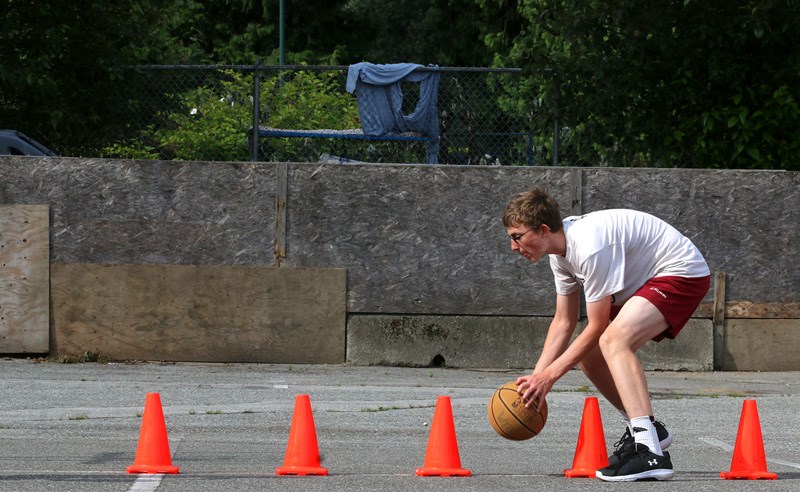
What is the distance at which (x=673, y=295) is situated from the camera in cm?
665

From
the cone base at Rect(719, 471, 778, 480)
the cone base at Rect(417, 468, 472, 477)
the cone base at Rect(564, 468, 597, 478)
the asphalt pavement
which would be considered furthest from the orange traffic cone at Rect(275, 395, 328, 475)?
the cone base at Rect(719, 471, 778, 480)

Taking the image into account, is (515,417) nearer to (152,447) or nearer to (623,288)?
(623,288)

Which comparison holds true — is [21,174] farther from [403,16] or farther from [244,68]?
[403,16]

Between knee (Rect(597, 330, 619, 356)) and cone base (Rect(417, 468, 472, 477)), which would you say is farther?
cone base (Rect(417, 468, 472, 477))

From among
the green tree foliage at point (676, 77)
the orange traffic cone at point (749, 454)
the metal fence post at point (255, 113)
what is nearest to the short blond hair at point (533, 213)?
the orange traffic cone at point (749, 454)

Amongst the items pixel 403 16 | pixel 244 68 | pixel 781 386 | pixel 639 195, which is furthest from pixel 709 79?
pixel 403 16

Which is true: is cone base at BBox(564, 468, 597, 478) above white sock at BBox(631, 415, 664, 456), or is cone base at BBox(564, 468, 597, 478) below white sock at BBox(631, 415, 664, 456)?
below

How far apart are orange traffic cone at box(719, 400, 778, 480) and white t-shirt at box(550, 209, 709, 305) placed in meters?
0.80

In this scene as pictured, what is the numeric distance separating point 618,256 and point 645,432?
0.86 m

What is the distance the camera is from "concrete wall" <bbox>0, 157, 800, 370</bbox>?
42.4 feet

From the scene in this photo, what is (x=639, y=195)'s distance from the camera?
13.1 meters

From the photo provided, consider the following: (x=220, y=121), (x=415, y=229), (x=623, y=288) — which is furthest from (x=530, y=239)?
(x=220, y=121)

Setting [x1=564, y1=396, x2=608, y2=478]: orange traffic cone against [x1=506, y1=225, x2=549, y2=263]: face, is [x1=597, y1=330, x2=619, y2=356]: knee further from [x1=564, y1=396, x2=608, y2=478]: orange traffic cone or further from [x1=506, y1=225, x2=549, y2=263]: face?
[x1=506, y1=225, x2=549, y2=263]: face

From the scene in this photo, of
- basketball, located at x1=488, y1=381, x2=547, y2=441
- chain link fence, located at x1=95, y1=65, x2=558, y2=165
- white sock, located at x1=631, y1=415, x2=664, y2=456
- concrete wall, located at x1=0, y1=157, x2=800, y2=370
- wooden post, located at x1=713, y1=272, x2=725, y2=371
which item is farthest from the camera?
chain link fence, located at x1=95, y1=65, x2=558, y2=165
